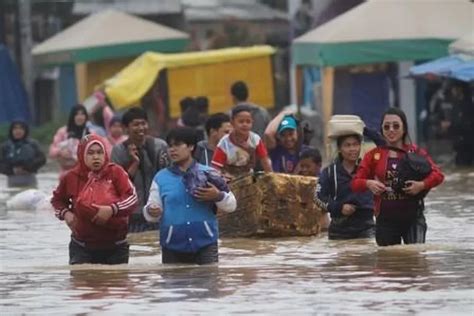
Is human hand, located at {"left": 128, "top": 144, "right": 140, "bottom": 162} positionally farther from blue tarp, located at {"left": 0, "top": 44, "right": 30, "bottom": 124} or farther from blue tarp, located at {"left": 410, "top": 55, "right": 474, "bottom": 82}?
blue tarp, located at {"left": 0, "top": 44, "right": 30, "bottom": 124}

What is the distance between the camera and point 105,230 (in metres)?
14.2

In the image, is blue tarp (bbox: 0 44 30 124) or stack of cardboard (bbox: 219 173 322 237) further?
blue tarp (bbox: 0 44 30 124)

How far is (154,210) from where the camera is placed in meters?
13.9

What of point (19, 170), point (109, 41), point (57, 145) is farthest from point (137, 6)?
point (57, 145)

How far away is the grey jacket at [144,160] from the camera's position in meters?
17.5

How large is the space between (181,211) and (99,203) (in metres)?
0.61

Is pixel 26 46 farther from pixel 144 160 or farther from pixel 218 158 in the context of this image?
pixel 144 160

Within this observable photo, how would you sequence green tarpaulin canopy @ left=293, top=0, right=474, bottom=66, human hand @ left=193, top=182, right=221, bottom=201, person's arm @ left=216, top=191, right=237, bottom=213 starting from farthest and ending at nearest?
1. green tarpaulin canopy @ left=293, top=0, right=474, bottom=66
2. person's arm @ left=216, top=191, right=237, bottom=213
3. human hand @ left=193, top=182, right=221, bottom=201

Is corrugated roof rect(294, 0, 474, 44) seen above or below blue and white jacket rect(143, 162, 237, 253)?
above

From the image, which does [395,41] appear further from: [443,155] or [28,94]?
[28,94]

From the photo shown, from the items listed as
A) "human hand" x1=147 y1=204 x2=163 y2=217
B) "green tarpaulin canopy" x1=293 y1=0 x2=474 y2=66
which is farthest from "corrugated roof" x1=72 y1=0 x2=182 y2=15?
"human hand" x1=147 y1=204 x2=163 y2=217

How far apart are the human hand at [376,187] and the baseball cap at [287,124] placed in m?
4.06

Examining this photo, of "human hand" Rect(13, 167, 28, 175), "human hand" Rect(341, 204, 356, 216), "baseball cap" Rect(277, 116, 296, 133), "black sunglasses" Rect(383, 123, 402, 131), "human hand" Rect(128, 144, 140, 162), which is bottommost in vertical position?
"human hand" Rect(13, 167, 28, 175)

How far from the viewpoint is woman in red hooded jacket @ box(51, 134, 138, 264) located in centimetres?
1399
